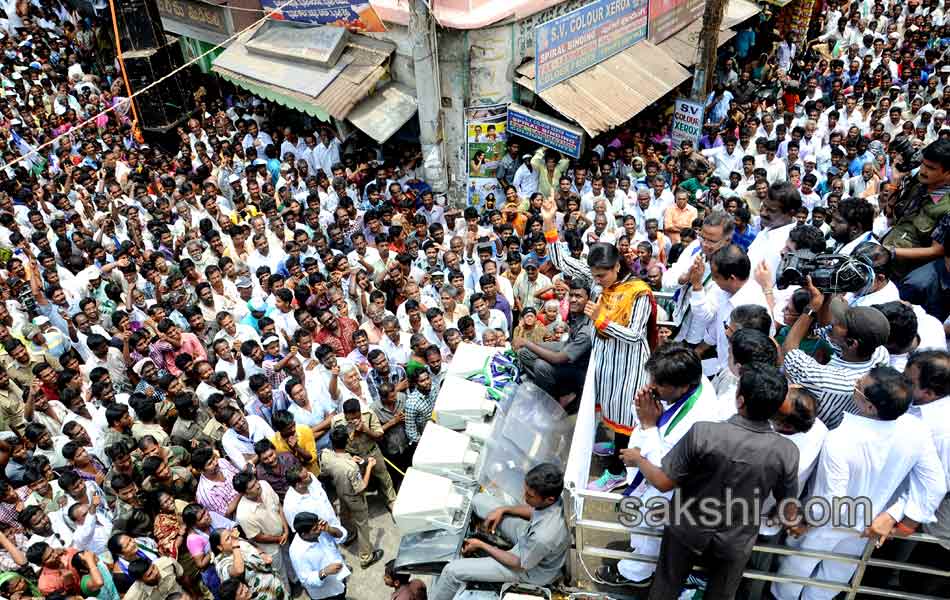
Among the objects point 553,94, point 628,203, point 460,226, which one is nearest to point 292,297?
point 460,226

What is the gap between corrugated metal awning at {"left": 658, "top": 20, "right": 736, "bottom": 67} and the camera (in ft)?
43.0

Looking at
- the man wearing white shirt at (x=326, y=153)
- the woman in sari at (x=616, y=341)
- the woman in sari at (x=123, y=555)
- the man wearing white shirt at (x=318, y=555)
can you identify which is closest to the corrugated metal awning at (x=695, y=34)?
the man wearing white shirt at (x=326, y=153)

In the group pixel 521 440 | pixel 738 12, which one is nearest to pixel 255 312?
pixel 521 440

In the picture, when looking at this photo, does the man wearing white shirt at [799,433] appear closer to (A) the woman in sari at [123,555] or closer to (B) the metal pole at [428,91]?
(A) the woman in sari at [123,555]

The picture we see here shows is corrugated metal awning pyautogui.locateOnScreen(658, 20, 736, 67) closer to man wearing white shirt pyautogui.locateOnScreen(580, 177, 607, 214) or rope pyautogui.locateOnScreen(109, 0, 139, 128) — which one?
man wearing white shirt pyautogui.locateOnScreen(580, 177, 607, 214)

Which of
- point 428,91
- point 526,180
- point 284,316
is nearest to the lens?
point 284,316

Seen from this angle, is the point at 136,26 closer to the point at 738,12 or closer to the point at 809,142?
the point at 738,12

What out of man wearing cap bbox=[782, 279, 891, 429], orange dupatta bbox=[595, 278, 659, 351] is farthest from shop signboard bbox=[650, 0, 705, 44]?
man wearing cap bbox=[782, 279, 891, 429]

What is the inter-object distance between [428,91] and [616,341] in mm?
7371

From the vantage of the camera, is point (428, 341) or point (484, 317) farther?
point (484, 317)

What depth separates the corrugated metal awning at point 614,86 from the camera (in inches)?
433

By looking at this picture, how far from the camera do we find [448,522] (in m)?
4.70

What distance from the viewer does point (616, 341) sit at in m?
4.54

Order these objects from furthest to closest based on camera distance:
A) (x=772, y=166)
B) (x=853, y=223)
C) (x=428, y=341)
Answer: (x=772, y=166) → (x=428, y=341) → (x=853, y=223)
